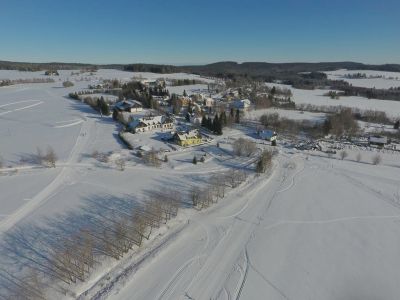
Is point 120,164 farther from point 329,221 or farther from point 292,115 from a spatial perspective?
point 292,115

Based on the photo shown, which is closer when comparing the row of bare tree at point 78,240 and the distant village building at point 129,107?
the row of bare tree at point 78,240

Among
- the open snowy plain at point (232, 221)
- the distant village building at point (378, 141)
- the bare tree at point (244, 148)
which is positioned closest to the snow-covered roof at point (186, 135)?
the open snowy plain at point (232, 221)

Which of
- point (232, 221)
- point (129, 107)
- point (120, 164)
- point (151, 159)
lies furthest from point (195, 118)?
point (232, 221)

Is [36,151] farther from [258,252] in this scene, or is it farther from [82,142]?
[258,252]

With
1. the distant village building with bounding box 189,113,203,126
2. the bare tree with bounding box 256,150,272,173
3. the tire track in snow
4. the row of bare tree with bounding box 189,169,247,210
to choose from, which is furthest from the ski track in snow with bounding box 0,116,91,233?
the distant village building with bounding box 189,113,203,126

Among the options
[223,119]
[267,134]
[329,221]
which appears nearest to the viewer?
[329,221]

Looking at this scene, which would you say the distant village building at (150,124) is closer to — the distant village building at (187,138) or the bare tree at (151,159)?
the distant village building at (187,138)

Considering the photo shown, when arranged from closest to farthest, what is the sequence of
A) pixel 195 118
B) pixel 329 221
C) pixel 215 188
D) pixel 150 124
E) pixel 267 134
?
pixel 329 221, pixel 215 188, pixel 267 134, pixel 150 124, pixel 195 118

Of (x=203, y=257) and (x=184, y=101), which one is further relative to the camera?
(x=184, y=101)
